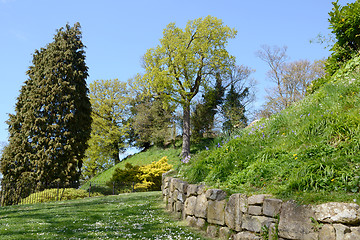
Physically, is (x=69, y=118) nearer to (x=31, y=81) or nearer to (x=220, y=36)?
(x=31, y=81)

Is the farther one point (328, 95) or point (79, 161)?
point (79, 161)

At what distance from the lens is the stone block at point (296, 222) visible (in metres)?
4.11

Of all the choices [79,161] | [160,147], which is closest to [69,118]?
[79,161]

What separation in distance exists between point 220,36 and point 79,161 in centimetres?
1448

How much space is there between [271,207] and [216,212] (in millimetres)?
1364

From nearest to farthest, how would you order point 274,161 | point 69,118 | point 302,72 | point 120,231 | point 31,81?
point 274,161 < point 120,231 < point 69,118 < point 31,81 < point 302,72

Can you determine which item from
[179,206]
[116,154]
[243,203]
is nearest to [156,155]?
[116,154]

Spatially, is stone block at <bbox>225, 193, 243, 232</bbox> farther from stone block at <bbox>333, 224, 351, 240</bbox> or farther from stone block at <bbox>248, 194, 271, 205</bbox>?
stone block at <bbox>333, 224, 351, 240</bbox>

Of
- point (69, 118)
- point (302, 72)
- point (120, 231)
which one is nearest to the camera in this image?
point (120, 231)

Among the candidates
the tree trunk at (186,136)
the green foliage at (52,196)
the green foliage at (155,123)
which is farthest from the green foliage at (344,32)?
the green foliage at (155,123)

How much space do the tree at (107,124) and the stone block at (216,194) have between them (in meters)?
23.5

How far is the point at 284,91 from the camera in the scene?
23688 millimetres

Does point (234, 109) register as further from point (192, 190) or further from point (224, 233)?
point (224, 233)

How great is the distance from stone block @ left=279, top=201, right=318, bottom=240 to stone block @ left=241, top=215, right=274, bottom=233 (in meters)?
0.30
